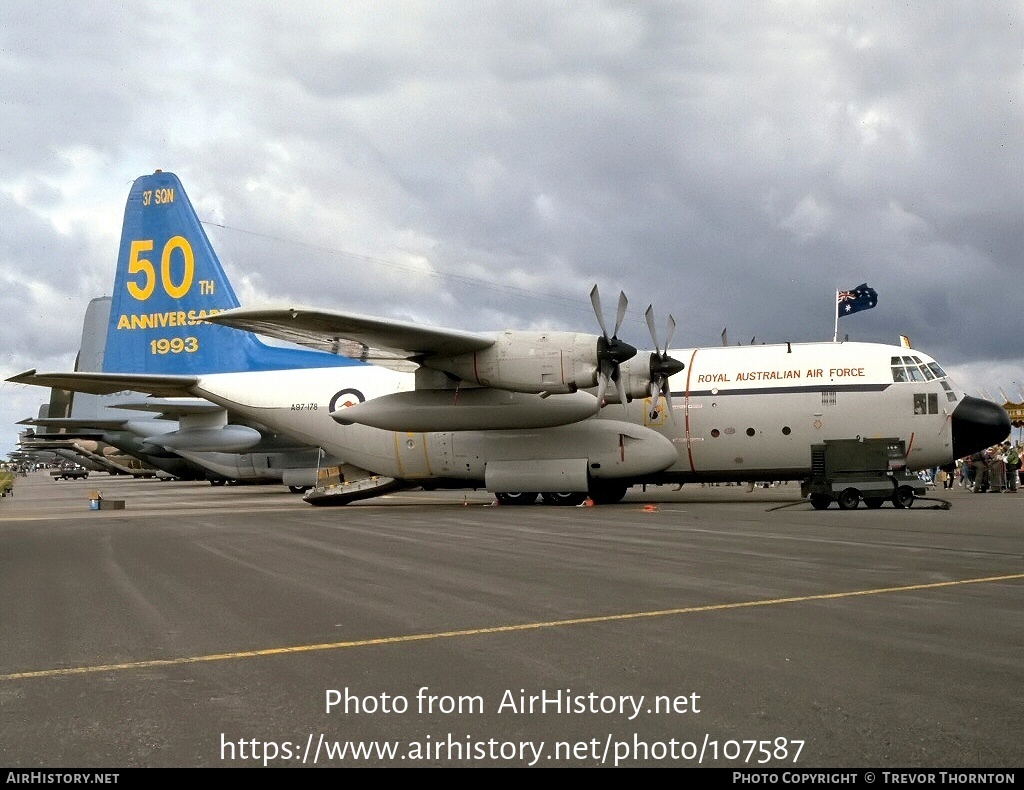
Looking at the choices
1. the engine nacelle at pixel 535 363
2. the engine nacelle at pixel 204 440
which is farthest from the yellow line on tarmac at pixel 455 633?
the engine nacelle at pixel 204 440


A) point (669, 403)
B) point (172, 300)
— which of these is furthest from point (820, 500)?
point (172, 300)

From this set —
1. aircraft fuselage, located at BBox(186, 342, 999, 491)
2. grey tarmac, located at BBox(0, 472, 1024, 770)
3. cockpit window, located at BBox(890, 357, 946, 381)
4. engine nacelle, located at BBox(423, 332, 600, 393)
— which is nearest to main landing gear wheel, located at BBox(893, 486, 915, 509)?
aircraft fuselage, located at BBox(186, 342, 999, 491)

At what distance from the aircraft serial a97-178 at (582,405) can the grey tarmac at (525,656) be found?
9.21 metres

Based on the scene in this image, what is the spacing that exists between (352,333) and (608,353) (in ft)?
20.7

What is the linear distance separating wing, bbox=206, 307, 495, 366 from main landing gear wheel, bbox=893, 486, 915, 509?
33.0 ft

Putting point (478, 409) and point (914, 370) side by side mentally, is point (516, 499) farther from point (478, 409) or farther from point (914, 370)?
point (914, 370)

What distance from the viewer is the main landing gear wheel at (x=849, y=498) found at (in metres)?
20.3

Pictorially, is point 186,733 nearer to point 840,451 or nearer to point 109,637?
point 109,637

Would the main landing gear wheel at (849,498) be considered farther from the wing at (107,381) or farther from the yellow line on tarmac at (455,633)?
the wing at (107,381)

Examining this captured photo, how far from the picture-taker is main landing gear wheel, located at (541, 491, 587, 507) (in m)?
24.2

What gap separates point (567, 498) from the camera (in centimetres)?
2512

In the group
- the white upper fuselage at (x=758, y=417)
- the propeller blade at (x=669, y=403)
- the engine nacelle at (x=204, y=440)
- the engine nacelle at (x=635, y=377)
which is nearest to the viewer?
the engine nacelle at (x=635, y=377)

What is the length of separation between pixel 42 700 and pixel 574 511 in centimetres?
1722
